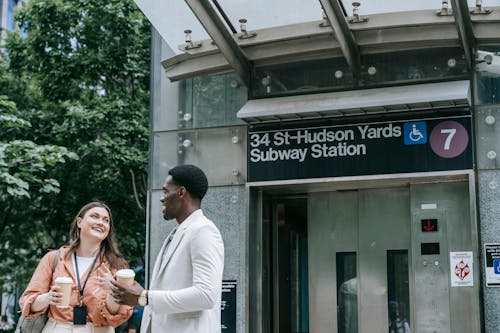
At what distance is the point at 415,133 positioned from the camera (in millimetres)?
8719

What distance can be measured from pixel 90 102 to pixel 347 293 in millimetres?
8129

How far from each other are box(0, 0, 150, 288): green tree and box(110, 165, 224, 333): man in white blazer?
1112 cm

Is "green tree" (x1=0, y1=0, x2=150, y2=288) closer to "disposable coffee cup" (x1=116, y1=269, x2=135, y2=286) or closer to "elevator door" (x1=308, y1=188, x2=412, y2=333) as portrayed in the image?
"elevator door" (x1=308, y1=188, x2=412, y2=333)

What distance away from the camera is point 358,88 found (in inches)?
356

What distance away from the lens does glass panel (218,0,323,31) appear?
345 inches

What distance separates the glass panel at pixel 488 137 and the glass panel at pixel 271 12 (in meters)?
2.15

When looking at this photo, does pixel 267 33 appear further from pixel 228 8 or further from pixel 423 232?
pixel 423 232

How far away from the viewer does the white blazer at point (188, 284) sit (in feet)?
12.1

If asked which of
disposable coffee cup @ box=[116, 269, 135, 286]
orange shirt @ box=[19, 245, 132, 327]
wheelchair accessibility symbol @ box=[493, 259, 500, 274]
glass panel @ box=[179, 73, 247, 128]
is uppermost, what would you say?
glass panel @ box=[179, 73, 247, 128]

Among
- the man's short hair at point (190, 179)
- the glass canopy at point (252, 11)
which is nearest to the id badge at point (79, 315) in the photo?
the man's short hair at point (190, 179)

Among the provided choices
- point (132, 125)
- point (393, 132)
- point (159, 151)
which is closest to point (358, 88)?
point (393, 132)

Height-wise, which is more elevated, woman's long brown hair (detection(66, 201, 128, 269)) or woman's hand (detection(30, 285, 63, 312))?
woman's long brown hair (detection(66, 201, 128, 269))

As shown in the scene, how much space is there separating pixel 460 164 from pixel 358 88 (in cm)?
150

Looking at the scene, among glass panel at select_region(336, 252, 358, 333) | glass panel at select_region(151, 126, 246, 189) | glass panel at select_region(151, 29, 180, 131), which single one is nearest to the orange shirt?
glass panel at select_region(151, 126, 246, 189)
